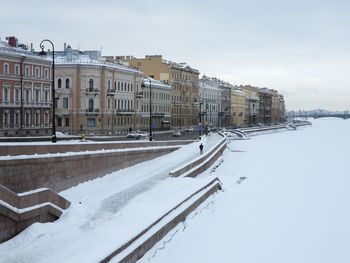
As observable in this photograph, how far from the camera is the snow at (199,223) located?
15.6 m

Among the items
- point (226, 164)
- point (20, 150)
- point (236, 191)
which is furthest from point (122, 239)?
point (226, 164)

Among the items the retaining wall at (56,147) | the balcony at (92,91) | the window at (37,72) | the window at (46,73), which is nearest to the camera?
the retaining wall at (56,147)

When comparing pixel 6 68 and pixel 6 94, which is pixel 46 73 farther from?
pixel 6 94

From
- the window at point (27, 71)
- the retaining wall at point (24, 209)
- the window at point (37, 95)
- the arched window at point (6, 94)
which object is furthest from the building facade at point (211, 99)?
the retaining wall at point (24, 209)

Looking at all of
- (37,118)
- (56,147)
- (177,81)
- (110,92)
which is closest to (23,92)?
(37,118)

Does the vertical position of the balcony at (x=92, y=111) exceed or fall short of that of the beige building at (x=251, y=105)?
it falls short

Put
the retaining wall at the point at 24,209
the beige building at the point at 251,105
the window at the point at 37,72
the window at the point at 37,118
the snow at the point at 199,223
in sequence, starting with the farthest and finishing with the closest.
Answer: the beige building at the point at 251,105 → the window at the point at 37,118 → the window at the point at 37,72 → the snow at the point at 199,223 → the retaining wall at the point at 24,209

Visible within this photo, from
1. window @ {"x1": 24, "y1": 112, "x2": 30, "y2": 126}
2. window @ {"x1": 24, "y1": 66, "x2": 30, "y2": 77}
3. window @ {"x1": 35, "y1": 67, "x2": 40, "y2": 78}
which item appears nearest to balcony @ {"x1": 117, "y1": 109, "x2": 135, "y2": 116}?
window @ {"x1": 35, "y1": 67, "x2": 40, "y2": 78}

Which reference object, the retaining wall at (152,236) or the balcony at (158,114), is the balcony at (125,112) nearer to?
the balcony at (158,114)

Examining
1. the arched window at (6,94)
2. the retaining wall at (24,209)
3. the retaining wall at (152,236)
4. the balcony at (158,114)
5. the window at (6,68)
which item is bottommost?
the retaining wall at (152,236)

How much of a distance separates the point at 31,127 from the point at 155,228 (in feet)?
123

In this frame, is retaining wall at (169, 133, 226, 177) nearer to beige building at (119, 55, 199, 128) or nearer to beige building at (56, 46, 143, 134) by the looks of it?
beige building at (56, 46, 143, 134)

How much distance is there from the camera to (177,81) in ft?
318

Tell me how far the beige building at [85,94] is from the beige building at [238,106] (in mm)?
72823
